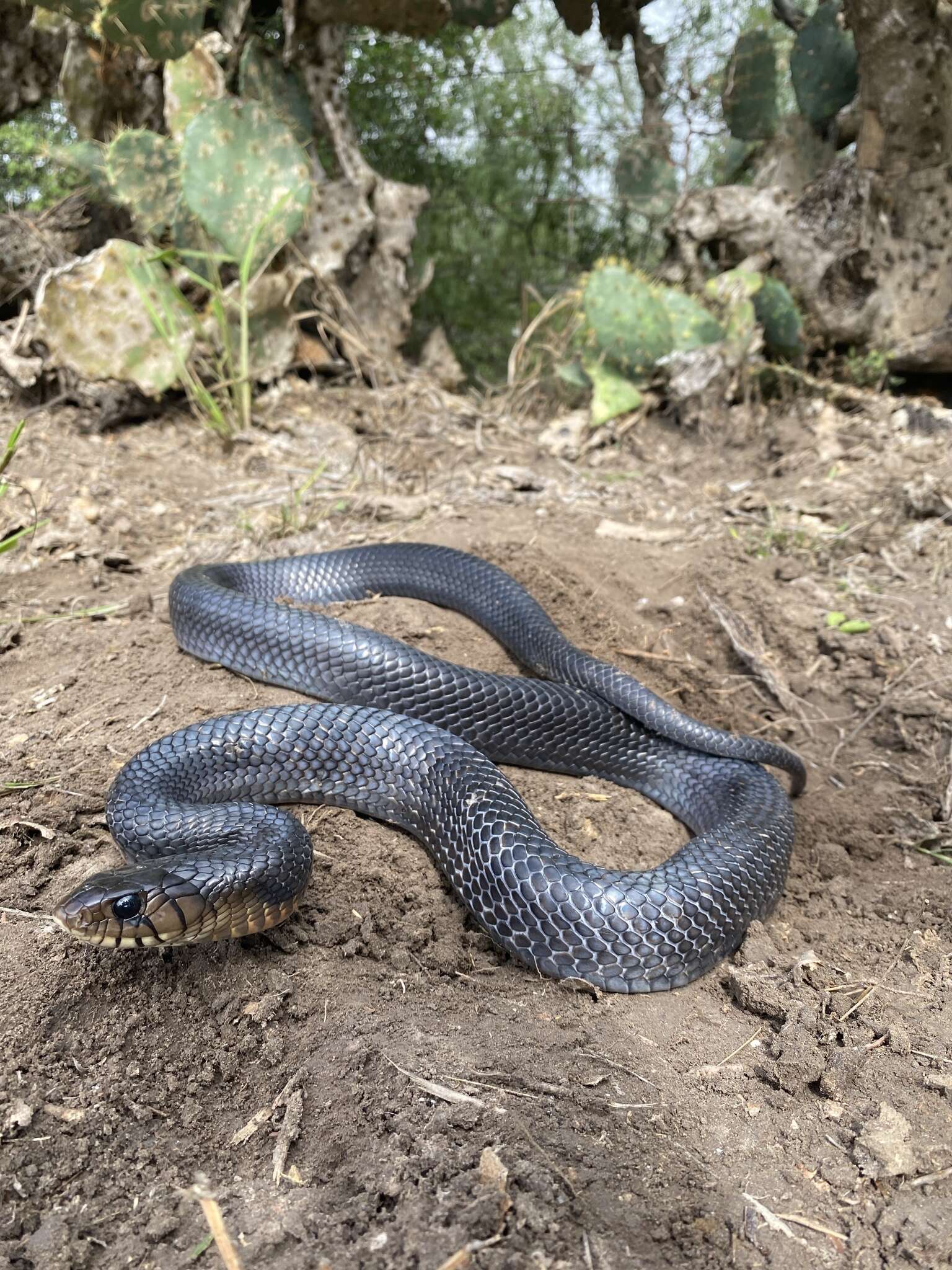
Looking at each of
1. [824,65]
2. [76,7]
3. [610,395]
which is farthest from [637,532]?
[76,7]

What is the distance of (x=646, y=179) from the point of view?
8898 mm

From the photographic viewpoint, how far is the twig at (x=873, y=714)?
160 inches

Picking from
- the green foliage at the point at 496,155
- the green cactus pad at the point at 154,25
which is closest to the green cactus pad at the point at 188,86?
the green cactus pad at the point at 154,25

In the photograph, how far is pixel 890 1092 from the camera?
2152 millimetres

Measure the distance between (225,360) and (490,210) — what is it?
598 centimetres

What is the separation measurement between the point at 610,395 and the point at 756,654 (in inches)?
154

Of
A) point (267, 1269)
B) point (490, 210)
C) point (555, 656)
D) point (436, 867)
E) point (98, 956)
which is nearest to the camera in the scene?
point (267, 1269)

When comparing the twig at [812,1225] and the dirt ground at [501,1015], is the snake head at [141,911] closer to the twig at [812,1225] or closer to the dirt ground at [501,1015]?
the dirt ground at [501,1015]

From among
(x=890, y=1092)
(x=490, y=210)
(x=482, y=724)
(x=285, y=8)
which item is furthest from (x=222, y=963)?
(x=490, y=210)

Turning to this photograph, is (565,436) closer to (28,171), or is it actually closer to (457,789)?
(457,789)

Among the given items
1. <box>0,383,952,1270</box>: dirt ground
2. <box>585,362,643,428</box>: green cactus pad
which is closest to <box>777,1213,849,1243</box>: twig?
<box>0,383,952,1270</box>: dirt ground

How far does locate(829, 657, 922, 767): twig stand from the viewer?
4066mm

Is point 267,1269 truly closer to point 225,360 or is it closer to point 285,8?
point 225,360

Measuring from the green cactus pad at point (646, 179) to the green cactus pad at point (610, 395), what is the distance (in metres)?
2.47
